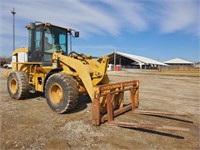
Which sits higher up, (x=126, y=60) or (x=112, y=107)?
(x=126, y=60)

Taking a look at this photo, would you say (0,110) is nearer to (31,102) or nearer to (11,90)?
(31,102)

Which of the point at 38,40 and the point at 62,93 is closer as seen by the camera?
the point at 62,93

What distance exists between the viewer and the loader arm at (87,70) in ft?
17.9

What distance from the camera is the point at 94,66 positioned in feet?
20.5

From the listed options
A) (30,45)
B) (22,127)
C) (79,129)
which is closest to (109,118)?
(79,129)

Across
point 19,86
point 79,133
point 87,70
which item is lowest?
point 79,133

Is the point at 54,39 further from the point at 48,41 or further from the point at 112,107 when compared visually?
the point at 112,107

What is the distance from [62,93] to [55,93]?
514 mm

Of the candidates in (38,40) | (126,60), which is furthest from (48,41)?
(126,60)

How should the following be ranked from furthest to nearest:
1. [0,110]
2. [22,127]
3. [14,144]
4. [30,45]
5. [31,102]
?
1. [30,45]
2. [31,102]
3. [0,110]
4. [22,127]
5. [14,144]

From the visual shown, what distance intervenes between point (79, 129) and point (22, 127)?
1.30 metres

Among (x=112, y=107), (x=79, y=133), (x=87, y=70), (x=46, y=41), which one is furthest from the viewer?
(x=46, y=41)

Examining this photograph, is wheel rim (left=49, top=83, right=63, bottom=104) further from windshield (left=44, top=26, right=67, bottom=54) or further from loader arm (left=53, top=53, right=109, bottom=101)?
windshield (left=44, top=26, right=67, bottom=54)

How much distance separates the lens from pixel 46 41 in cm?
695
